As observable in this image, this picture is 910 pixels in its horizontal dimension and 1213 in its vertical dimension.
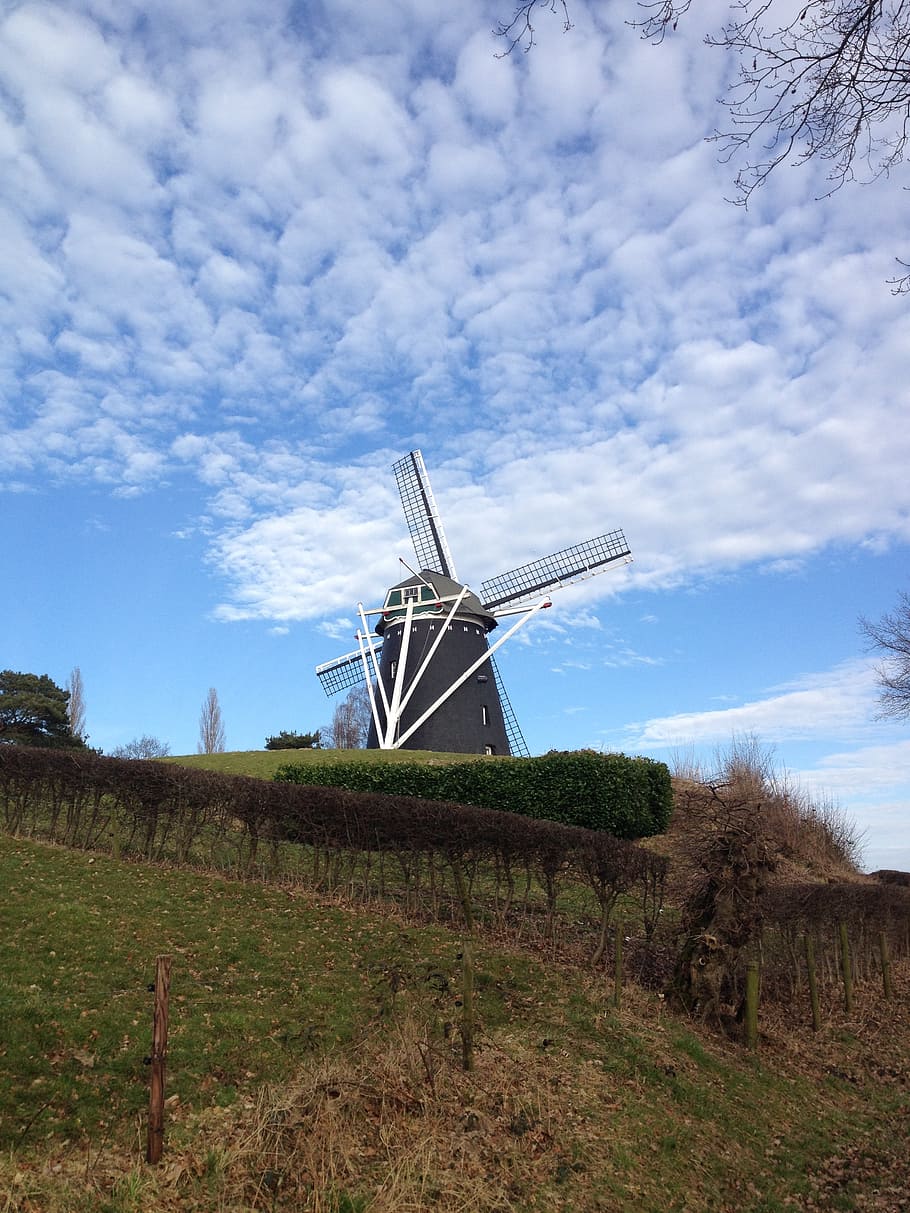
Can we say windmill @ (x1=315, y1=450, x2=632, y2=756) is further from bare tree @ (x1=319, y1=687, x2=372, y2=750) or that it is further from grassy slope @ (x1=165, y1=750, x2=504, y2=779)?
bare tree @ (x1=319, y1=687, x2=372, y2=750)

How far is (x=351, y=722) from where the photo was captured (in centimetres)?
6875

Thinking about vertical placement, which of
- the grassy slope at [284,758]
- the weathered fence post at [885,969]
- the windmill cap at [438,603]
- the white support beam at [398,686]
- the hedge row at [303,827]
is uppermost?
the windmill cap at [438,603]

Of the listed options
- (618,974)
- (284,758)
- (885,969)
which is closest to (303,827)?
(618,974)

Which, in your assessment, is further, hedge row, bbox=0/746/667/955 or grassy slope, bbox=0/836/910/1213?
hedge row, bbox=0/746/667/955

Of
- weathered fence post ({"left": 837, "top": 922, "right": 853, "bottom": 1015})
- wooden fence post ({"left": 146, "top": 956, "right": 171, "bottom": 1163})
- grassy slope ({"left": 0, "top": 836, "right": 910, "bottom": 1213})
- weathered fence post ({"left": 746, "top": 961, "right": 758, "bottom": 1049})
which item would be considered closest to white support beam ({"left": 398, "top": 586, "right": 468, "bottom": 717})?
weathered fence post ({"left": 837, "top": 922, "right": 853, "bottom": 1015})

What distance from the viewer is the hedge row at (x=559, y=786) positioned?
21.9m

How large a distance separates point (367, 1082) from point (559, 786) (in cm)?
1562

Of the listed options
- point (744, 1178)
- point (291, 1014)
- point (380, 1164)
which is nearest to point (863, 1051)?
point (744, 1178)

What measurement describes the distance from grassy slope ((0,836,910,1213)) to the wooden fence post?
0.19 metres

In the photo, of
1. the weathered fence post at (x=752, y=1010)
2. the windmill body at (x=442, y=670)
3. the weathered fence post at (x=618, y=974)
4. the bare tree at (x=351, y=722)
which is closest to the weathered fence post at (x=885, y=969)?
the weathered fence post at (x=752, y=1010)

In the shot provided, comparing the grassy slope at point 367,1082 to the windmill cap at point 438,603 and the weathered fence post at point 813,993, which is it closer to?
the weathered fence post at point 813,993

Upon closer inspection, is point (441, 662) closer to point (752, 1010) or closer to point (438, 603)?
point (438, 603)

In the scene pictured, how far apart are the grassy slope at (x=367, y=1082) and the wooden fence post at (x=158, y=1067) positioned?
19 cm

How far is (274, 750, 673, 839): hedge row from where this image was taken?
2192cm
